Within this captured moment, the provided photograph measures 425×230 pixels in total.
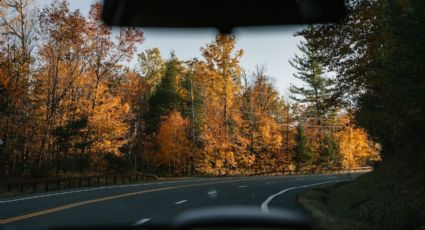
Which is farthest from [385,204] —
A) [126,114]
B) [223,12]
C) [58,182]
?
[126,114]

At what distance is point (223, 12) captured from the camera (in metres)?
2.62

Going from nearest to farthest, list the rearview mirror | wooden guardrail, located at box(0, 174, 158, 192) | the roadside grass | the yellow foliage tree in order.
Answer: the rearview mirror → the roadside grass → wooden guardrail, located at box(0, 174, 158, 192) → the yellow foliage tree

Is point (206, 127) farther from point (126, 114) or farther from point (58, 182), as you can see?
point (58, 182)

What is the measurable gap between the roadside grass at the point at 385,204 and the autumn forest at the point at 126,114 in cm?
376

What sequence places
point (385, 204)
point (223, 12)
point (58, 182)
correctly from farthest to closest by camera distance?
point (58, 182), point (385, 204), point (223, 12)

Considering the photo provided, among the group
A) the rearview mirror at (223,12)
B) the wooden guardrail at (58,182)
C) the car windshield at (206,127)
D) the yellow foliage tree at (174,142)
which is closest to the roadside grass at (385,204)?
the car windshield at (206,127)

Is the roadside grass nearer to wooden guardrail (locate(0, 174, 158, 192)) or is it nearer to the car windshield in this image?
the car windshield

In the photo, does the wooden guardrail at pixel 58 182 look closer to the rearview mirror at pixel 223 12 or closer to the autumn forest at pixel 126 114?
the autumn forest at pixel 126 114

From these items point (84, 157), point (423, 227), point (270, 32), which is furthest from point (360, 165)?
point (270, 32)

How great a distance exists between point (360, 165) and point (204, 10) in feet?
289

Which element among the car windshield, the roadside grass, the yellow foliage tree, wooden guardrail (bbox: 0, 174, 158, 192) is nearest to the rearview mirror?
the car windshield

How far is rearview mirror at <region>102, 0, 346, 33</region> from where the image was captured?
247cm

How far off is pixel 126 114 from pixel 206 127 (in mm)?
9683

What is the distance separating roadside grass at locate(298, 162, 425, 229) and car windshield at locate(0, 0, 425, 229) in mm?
75
